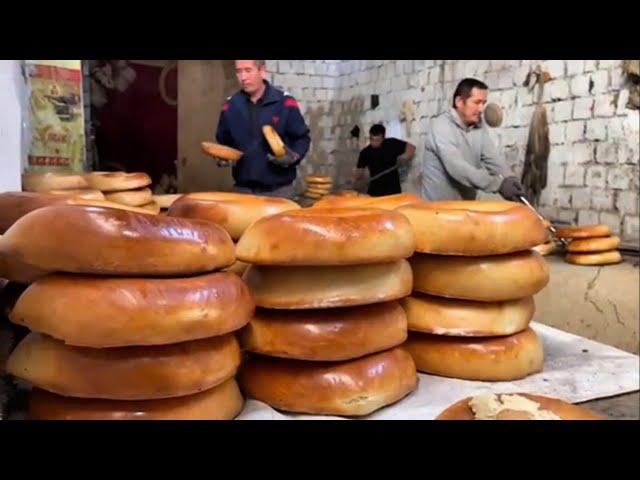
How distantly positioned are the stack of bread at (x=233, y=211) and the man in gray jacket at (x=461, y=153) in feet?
8.50

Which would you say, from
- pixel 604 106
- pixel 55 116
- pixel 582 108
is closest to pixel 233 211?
pixel 55 116

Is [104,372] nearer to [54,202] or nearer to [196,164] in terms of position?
[54,202]

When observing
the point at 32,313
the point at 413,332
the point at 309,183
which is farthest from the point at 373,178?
the point at 32,313

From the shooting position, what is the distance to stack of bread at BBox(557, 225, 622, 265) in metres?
3.77

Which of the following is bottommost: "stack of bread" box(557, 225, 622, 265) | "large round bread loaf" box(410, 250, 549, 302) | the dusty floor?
the dusty floor

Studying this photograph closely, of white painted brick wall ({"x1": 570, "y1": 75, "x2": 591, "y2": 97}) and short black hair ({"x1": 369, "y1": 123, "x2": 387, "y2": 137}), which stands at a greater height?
white painted brick wall ({"x1": 570, "y1": 75, "x2": 591, "y2": 97})

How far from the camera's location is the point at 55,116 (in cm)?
279

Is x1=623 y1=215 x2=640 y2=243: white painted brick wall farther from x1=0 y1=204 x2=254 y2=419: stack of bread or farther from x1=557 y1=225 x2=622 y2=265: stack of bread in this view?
x1=0 y1=204 x2=254 y2=419: stack of bread

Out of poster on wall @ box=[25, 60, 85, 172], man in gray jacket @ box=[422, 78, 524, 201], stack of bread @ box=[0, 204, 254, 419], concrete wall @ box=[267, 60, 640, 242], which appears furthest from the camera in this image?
concrete wall @ box=[267, 60, 640, 242]

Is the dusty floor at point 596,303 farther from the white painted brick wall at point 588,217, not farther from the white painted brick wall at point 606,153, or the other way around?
the white painted brick wall at point 606,153

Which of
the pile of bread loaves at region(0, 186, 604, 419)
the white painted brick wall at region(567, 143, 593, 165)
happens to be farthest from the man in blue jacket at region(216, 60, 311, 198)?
the white painted brick wall at region(567, 143, 593, 165)

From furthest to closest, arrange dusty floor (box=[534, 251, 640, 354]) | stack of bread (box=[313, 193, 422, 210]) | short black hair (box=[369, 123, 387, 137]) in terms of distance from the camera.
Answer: short black hair (box=[369, 123, 387, 137]), dusty floor (box=[534, 251, 640, 354]), stack of bread (box=[313, 193, 422, 210])

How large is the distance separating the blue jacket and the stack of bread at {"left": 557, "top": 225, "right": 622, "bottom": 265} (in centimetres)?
186

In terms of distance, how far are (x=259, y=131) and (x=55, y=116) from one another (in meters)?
1.20
